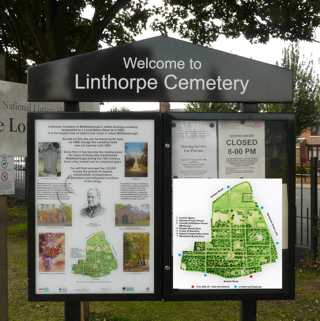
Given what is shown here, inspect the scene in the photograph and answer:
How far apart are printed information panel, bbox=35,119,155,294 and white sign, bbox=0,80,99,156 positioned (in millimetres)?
996

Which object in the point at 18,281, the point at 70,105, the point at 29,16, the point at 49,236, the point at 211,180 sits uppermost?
the point at 29,16

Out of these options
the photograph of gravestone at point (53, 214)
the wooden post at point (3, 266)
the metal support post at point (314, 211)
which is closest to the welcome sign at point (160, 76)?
the photograph of gravestone at point (53, 214)

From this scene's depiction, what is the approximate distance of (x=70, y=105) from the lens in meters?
4.14

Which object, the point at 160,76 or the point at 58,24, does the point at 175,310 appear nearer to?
the point at 160,76

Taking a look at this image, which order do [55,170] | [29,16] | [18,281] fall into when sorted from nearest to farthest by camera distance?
1. [55,170]
2. [18,281]
3. [29,16]

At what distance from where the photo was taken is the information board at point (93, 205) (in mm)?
4008

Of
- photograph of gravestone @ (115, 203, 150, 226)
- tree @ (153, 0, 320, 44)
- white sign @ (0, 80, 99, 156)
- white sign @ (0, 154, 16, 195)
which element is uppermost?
tree @ (153, 0, 320, 44)

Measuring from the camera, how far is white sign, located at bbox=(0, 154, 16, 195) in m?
4.97

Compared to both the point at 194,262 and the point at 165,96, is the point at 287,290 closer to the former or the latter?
the point at 194,262

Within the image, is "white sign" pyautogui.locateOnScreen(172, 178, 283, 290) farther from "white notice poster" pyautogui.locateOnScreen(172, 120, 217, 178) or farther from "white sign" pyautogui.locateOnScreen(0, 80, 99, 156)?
"white sign" pyautogui.locateOnScreen(0, 80, 99, 156)

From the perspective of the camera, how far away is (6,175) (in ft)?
16.4

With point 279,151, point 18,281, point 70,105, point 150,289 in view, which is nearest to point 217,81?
point 279,151

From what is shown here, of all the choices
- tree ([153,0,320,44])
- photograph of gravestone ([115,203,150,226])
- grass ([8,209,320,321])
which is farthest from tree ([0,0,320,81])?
photograph of gravestone ([115,203,150,226])

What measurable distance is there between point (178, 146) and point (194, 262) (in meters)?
0.80
